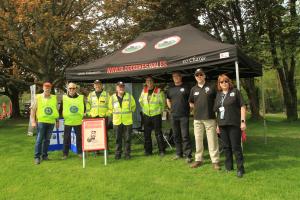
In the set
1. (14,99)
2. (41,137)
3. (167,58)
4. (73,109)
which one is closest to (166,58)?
(167,58)

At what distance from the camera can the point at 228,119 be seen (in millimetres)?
6727

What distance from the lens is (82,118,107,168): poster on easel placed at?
8102 millimetres

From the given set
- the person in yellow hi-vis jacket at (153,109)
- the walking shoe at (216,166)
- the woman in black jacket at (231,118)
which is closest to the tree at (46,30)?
the person in yellow hi-vis jacket at (153,109)

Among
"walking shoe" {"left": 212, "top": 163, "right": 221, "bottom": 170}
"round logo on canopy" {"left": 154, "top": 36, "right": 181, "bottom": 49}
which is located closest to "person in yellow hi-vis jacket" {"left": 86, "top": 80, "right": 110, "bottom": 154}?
"round logo on canopy" {"left": 154, "top": 36, "right": 181, "bottom": 49}

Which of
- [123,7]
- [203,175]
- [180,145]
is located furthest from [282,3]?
[203,175]

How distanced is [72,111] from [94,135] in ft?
3.41

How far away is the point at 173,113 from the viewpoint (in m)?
8.31

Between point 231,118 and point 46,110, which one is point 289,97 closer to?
point 231,118

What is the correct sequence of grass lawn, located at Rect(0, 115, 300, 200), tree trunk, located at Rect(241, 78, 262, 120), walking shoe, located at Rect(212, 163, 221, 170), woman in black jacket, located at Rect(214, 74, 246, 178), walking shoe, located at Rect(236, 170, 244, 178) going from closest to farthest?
grass lawn, located at Rect(0, 115, 300, 200)
walking shoe, located at Rect(236, 170, 244, 178)
woman in black jacket, located at Rect(214, 74, 246, 178)
walking shoe, located at Rect(212, 163, 221, 170)
tree trunk, located at Rect(241, 78, 262, 120)

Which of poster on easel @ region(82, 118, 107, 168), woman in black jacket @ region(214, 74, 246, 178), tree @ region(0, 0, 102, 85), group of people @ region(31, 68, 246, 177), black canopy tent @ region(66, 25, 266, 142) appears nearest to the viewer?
woman in black jacket @ region(214, 74, 246, 178)

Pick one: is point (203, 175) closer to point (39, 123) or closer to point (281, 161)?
point (281, 161)

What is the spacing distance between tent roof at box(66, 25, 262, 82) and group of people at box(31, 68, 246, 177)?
34cm

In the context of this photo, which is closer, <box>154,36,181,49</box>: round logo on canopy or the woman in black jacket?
the woman in black jacket

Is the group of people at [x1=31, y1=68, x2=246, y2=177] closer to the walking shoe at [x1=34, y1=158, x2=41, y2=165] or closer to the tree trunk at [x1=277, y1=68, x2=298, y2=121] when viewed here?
the walking shoe at [x1=34, y1=158, x2=41, y2=165]
